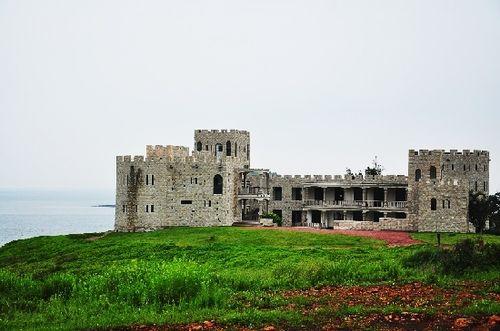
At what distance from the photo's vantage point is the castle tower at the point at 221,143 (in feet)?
268

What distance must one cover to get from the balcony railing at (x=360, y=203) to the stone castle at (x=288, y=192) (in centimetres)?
10

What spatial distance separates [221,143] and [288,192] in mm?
9379

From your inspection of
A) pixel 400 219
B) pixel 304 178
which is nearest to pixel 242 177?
pixel 304 178

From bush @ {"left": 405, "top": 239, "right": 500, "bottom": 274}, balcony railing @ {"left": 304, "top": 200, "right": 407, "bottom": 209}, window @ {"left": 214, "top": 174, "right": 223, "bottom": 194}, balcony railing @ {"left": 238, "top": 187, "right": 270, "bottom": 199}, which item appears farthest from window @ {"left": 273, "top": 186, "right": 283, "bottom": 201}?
bush @ {"left": 405, "top": 239, "right": 500, "bottom": 274}

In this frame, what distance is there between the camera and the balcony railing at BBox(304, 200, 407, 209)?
7288cm

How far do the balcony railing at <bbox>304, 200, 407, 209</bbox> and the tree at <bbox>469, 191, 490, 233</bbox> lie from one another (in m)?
6.49

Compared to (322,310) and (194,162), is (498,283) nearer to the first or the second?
(322,310)

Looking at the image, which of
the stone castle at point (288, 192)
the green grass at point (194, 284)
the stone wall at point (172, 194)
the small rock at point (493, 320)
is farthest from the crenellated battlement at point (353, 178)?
the small rock at point (493, 320)

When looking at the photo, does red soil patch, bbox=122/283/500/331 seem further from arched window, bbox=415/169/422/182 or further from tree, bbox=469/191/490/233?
arched window, bbox=415/169/422/182

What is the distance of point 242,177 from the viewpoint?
83312mm

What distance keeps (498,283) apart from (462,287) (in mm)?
1489

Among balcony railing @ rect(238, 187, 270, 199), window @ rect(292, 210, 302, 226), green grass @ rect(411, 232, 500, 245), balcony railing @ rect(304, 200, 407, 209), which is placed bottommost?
green grass @ rect(411, 232, 500, 245)

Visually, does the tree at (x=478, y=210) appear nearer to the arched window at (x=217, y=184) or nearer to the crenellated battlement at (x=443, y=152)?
the crenellated battlement at (x=443, y=152)

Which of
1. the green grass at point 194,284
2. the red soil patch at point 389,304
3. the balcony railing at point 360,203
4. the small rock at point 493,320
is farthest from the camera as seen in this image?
the balcony railing at point 360,203
